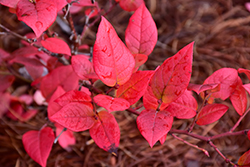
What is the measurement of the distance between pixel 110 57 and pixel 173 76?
12 centimetres

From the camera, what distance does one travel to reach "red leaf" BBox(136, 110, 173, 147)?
324 millimetres

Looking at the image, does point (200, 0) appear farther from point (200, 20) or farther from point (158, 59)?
point (158, 59)

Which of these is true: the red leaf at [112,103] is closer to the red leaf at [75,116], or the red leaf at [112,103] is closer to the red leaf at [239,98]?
the red leaf at [75,116]

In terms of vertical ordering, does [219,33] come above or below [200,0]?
below

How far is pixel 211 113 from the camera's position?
0.44 meters

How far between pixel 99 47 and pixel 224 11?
113cm

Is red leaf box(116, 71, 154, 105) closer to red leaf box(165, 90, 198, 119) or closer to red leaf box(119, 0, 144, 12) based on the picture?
red leaf box(165, 90, 198, 119)

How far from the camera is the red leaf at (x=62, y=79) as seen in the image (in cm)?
55

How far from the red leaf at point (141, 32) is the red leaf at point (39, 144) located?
31 centimetres

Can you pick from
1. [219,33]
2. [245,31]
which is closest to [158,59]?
[219,33]

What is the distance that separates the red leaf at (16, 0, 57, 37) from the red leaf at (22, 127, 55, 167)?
0.96 feet

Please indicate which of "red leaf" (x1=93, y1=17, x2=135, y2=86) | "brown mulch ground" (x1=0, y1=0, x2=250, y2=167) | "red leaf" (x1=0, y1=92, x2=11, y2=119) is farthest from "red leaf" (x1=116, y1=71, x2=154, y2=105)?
"red leaf" (x1=0, y1=92, x2=11, y2=119)

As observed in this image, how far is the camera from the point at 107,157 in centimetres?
73

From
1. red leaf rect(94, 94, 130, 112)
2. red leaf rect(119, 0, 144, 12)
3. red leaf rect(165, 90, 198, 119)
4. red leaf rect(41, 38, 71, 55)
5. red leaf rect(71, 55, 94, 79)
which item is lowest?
red leaf rect(165, 90, 198, 119)
